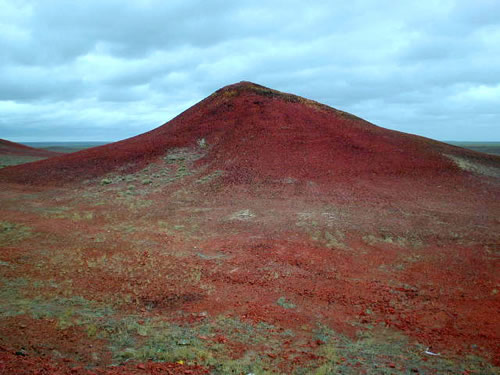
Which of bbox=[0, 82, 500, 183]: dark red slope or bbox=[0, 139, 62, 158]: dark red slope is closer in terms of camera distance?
bbox=[0, 82, 500, 183]: dark red slope

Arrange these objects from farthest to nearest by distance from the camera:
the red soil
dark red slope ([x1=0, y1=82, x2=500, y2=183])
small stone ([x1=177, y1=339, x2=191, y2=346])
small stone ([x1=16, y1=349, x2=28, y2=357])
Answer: dark red slope ([x1=0, y1=82, x2=500, y2=183]), the red soil, small stone ([x1=177, y1=339, x2=191, y2=346]), small stone ([x1=16, y1=349, x2=28, y2=357])

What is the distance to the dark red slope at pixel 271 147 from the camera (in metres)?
17.5

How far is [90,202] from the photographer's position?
15.0 meters

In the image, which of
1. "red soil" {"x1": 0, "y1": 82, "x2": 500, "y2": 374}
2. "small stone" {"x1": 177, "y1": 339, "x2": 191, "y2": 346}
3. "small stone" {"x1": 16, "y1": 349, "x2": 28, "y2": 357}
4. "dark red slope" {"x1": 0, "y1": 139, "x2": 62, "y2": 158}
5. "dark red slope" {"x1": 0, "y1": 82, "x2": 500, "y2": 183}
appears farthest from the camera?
"dark red slope" {"x1": 0, "y1": 139, "x2": 62, "y2": 158}

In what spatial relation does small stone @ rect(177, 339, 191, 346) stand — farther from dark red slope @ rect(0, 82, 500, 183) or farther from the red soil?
dark red slope @ rect(0, 82, 500, 183)

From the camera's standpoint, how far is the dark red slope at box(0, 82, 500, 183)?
1747cm

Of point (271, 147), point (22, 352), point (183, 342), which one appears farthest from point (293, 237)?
point (271, 147)

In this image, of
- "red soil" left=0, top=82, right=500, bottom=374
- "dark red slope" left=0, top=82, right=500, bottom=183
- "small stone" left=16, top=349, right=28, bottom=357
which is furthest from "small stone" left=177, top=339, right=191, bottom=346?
"dark red slope" left=0, top=82, right=500, bottom=183

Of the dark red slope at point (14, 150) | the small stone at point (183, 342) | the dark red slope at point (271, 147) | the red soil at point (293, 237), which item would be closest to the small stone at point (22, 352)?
the red soil at point (293, 237)

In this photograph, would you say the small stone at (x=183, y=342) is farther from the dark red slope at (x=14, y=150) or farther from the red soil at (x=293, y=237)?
the dark red slope at (x=14, y=150)

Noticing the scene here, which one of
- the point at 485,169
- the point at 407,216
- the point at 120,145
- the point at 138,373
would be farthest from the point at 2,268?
the point at 485,169

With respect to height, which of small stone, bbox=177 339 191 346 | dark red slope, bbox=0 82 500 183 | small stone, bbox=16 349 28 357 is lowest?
small stone, bbox=177 339 191 346

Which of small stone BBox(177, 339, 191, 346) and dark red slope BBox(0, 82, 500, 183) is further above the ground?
dark red slope BBox(0, 82, 500, 183)

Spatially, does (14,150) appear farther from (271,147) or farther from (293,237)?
(293,237)
